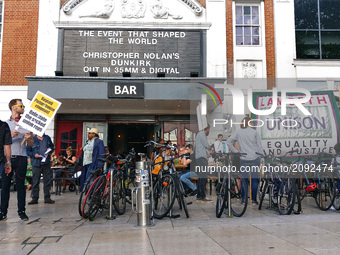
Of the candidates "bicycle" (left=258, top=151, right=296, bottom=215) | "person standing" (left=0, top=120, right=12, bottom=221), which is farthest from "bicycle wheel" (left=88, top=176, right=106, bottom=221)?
"bicycle" (left=258, top=151, right=296, bottom=215)

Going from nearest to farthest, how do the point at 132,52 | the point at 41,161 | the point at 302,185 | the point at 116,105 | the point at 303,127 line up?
the point at 302,185, the point at 303,127, the point at 41,161, the point at 116,105, the point at 132,52

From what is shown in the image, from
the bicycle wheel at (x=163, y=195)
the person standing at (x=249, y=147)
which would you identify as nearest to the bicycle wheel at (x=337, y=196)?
the person standing at (x=249, y=147)

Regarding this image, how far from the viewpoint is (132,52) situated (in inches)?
560

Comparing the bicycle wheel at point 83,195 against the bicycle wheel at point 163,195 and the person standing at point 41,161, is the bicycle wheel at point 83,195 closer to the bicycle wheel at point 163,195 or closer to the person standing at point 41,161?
the bicycle wheel at point 163,195

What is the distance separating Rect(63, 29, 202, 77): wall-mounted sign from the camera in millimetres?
14078

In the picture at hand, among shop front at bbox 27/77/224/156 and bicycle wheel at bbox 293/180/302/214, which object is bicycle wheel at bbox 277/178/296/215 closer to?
bicycle wheel at bbox 293/180/302/214

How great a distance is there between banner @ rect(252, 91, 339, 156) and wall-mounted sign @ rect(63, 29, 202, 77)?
283 inches

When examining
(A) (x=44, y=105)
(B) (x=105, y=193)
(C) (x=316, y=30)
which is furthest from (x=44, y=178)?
(C) (x=316, y=30)

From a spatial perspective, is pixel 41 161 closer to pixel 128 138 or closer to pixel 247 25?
pixel 247 25

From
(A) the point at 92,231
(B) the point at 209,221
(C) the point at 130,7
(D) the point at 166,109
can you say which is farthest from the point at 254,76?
(A) the point at 92,231

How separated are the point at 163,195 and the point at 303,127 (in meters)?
3.79

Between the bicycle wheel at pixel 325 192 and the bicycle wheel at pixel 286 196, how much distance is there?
0.90 m

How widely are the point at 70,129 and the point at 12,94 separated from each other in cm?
296

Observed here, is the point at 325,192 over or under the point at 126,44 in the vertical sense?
under
